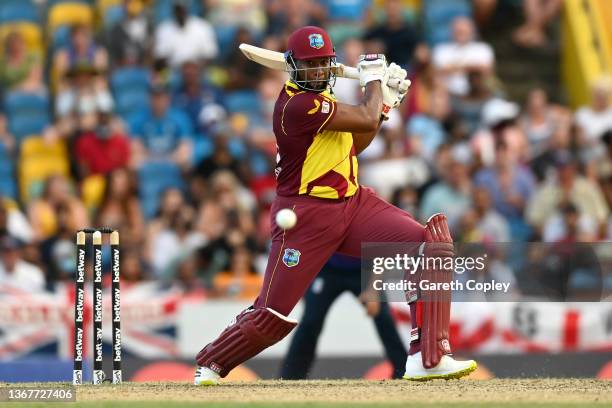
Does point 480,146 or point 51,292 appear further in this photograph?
point 480,146

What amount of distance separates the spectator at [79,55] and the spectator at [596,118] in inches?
204

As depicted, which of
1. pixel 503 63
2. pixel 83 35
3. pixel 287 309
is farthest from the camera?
pixel 503 63

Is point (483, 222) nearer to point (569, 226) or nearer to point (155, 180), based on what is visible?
point (569, 226)

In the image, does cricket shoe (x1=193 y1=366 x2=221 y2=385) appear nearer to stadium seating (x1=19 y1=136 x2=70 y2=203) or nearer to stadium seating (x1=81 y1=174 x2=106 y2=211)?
stadium seating (x1=81 y1=174 x2=106 y2=211)

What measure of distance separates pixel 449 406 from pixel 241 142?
26.5 ft

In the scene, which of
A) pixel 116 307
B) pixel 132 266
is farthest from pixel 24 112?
Answer: pixel 116 307

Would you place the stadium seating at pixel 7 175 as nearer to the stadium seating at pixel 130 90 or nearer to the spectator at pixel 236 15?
the stadium seating at pixel 130 90

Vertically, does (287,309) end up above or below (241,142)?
below

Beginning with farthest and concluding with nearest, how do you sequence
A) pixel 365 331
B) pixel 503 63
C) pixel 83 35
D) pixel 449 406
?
pixel 503 63, pixel 83 35, pixel 365 331, pixel 449 406

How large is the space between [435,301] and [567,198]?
615 cm

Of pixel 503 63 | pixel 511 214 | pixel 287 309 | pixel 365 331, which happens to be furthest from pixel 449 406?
pixel 503 63

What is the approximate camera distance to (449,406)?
7.72 metres

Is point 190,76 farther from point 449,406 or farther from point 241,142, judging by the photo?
point 449,406

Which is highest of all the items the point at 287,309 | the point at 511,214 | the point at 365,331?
the point at 511,214
